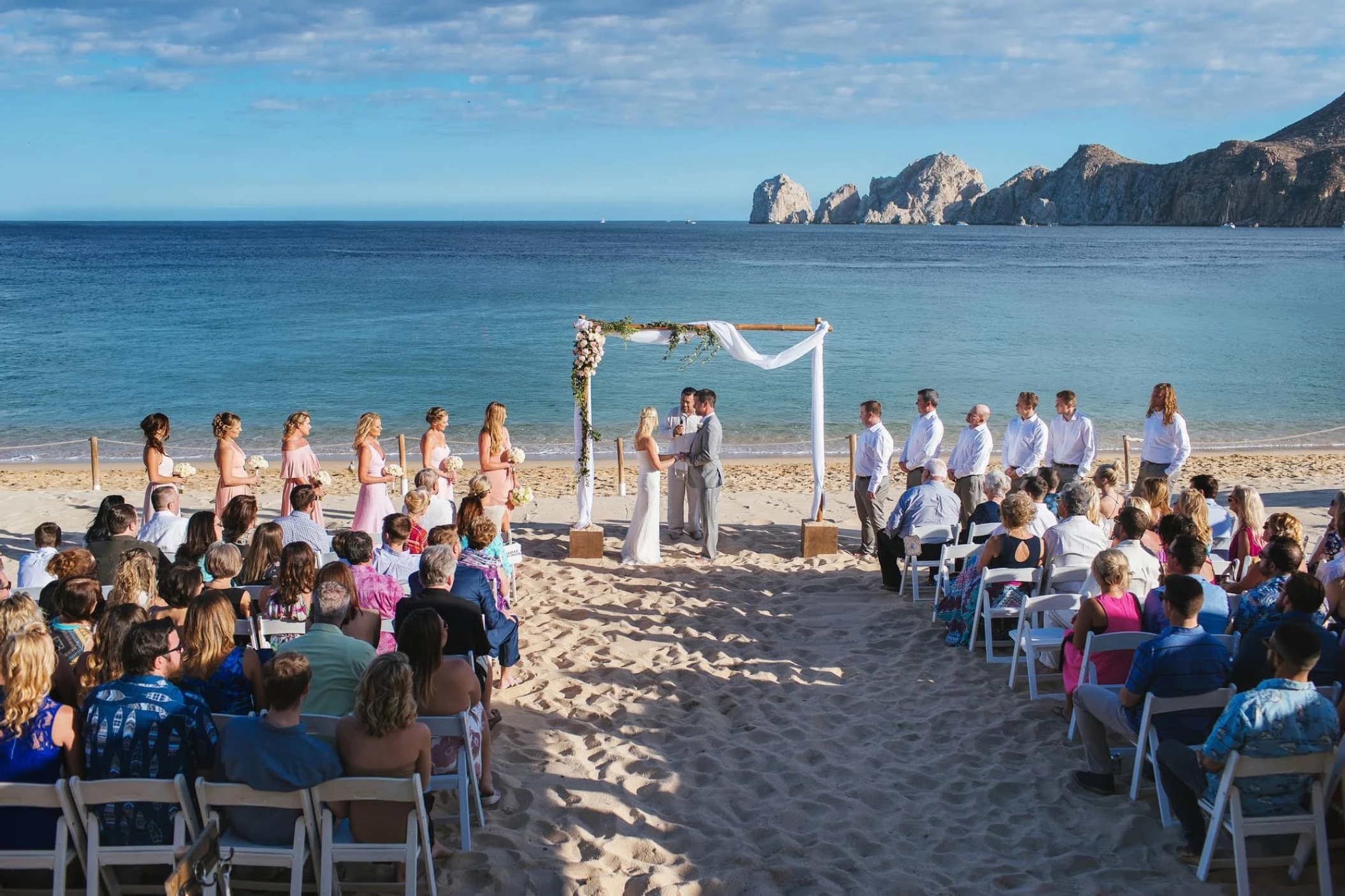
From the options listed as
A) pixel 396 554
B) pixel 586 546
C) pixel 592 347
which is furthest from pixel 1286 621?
pixel 592 347

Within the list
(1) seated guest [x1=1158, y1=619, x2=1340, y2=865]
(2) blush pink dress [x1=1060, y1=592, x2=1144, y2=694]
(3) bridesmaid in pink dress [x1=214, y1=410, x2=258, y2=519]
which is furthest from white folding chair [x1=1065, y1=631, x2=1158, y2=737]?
(3) bridesmaid in pink dress [x1=214, y1=410, x2=258, y2=519]

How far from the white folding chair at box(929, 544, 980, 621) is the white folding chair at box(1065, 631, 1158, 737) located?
2245mm

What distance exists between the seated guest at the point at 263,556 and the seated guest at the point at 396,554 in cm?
68

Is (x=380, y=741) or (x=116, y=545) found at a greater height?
(x=116, y=545)

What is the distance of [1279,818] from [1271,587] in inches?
62.7

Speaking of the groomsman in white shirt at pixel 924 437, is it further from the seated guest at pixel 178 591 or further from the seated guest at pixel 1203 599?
the seated guest at pixel 178 591

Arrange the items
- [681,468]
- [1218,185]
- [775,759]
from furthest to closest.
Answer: [1218,185]
[681,468]
[775,759]

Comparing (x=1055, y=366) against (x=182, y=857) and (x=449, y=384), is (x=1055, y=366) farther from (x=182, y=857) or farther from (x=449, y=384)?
(x=182, y=857)

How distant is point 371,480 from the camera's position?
30.0 ft

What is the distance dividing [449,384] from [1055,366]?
17.6m

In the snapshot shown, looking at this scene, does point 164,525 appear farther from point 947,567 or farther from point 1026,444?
point 1026,444

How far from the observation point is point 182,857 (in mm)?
3391

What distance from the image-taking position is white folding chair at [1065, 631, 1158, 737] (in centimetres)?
542

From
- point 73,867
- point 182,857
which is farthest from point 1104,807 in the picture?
point 73,867
